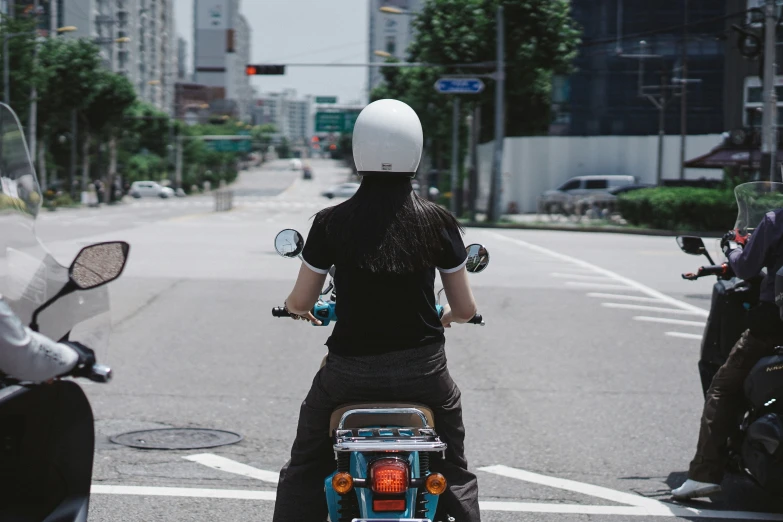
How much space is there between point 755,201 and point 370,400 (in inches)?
114

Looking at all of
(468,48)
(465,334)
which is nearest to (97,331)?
(465,334)

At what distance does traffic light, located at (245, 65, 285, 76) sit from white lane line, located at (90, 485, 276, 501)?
110 feet

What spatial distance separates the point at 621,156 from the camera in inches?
2307

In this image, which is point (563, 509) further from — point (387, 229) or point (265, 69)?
point (265, 69)

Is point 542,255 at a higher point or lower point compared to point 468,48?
lower

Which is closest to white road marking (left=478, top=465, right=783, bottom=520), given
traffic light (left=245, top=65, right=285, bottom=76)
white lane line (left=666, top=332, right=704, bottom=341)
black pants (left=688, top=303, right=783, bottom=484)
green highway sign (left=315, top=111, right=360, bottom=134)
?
black pants (left=688, top=303, right=783, bottom=484)

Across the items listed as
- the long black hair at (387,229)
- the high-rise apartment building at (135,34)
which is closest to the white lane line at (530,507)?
the long black hair at (387,229)

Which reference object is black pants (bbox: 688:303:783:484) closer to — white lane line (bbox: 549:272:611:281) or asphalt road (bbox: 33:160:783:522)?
asphalt road (bbox: 33:160:783:522)

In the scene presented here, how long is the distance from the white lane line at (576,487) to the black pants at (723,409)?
31 cm

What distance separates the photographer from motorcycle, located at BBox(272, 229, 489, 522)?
3.20 m

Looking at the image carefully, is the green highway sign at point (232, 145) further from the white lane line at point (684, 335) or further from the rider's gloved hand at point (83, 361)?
the rider's gloved hand at point (83, 361)

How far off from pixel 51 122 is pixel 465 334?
6196cm

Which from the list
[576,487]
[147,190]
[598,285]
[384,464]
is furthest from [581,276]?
[147,190]

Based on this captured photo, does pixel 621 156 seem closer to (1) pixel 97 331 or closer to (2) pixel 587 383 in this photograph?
(2) pixel 587 383
